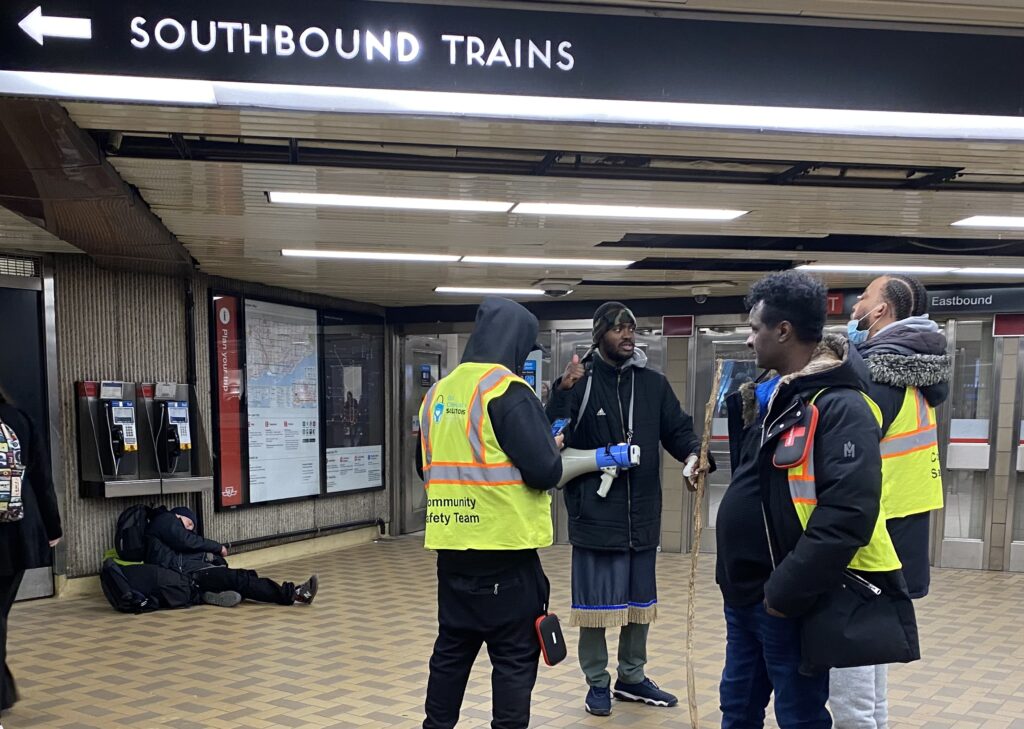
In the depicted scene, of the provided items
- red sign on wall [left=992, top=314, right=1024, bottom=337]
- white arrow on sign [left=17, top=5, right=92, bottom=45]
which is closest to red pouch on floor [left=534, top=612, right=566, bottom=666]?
white arrow on sign [left=17, top=5, right=92, bottom=45]

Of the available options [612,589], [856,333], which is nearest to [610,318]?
[856,333]

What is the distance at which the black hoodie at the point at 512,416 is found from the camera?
93.9 inches

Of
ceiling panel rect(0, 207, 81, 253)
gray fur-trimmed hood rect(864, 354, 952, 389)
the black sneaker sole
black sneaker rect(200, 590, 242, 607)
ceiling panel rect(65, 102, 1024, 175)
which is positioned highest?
ceiling panel rect(65, 102, 1024, 175)

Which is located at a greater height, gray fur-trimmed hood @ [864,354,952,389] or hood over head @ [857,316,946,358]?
hood over head @ [857,316,946,358]

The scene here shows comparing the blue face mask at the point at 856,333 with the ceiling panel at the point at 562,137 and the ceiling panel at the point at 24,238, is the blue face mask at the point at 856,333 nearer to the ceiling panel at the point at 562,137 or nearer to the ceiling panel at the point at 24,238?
the ceiling panel at the point at 562,137

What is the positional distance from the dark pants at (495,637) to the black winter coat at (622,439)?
1.02 m

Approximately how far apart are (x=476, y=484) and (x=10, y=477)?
2160 millimetres

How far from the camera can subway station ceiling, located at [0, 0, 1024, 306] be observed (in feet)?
9.20

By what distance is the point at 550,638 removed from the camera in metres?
2.47

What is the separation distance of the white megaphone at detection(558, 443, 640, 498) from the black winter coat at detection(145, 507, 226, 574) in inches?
133

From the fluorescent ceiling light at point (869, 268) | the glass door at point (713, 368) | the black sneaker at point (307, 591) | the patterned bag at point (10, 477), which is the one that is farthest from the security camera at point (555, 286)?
the patterned bag at point (10, 477)

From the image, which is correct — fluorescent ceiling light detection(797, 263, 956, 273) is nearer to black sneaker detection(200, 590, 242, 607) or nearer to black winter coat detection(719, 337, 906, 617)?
black winter coat detection(719, 337, 906, 617)

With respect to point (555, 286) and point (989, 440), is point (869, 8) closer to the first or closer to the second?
point (555, 286)

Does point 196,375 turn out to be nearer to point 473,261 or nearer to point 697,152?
point 473,261
